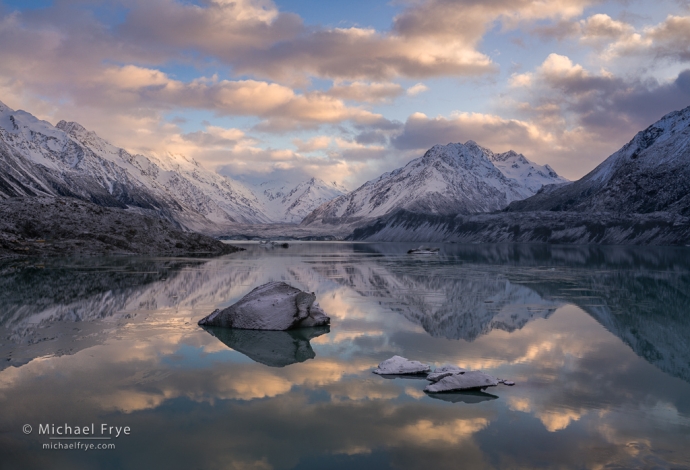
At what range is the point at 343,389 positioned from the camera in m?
15.5

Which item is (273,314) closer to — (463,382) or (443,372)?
(443,372)

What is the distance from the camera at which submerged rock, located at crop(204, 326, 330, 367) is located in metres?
19.3

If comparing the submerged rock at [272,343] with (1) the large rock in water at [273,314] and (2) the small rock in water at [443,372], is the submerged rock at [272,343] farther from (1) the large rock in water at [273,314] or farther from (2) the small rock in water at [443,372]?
(2) the small rock in water at [443,372]

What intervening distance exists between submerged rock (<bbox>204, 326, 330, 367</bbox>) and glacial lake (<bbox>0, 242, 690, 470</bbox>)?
0.15m

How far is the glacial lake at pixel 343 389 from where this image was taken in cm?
1136

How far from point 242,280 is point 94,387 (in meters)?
31.2

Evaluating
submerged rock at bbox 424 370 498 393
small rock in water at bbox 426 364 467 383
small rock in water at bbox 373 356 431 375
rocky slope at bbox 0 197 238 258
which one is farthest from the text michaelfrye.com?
rocky slope at bbox 0 197 238 258

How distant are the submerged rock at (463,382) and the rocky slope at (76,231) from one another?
2739 inches

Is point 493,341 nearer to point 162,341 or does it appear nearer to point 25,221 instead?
point 162,341

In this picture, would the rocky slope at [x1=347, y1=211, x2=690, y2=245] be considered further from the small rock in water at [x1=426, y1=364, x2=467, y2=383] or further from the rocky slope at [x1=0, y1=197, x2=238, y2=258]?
the small rock in water at [x1=426, y1=364, x2=467, y2=383]

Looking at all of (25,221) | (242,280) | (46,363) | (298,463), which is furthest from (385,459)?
(25,221)

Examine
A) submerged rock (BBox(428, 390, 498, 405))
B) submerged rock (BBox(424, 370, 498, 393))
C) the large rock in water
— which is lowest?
submerged rock (BBox(428, 390, 498, 405))

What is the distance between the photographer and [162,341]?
2158 cm

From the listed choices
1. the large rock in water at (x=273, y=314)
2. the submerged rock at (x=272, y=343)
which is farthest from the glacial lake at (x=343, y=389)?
the large rock in water at (x=273, y=314)
